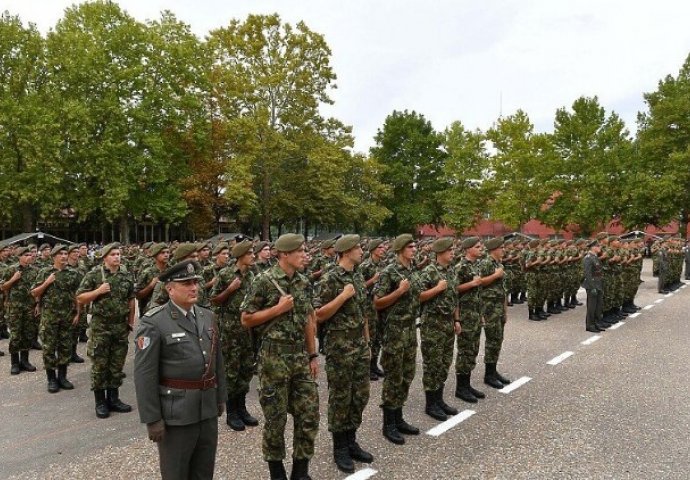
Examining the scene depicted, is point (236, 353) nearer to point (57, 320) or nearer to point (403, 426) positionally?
point (403, 426)

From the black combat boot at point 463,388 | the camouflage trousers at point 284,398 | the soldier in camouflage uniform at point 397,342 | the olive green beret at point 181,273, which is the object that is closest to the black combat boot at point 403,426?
the soldier in camouflage uniform at point 397,342

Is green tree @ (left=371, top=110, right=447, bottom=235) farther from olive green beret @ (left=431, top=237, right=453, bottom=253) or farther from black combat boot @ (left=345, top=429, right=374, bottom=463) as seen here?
black combat boot @ (left=345, top=429, right=374, bottom=463)

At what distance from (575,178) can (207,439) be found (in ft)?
136

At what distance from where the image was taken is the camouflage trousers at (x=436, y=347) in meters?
5.85

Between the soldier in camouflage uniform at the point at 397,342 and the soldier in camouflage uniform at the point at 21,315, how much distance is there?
601cm

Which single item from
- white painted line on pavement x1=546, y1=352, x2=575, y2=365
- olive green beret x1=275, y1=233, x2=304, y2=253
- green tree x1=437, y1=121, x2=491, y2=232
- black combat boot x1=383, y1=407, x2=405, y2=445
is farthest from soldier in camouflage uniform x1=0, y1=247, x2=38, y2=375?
green tree x1=437, y1=121, x2=491, y2=232

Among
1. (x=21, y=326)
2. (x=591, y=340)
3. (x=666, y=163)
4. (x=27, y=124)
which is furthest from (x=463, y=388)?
(x=666, y=163)

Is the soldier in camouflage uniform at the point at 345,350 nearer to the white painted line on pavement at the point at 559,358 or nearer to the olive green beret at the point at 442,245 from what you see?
the olive green beret at the point at 442,245

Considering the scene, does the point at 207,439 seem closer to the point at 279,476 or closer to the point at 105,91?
the point at 279,476

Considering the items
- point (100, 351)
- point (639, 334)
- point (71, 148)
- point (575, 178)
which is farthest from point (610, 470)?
point (575, 178)

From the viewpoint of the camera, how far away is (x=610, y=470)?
4.55 meters

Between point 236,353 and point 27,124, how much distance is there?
84.2 feet

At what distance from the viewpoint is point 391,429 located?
526cm

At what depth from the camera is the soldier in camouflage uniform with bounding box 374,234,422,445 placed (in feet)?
17.2
